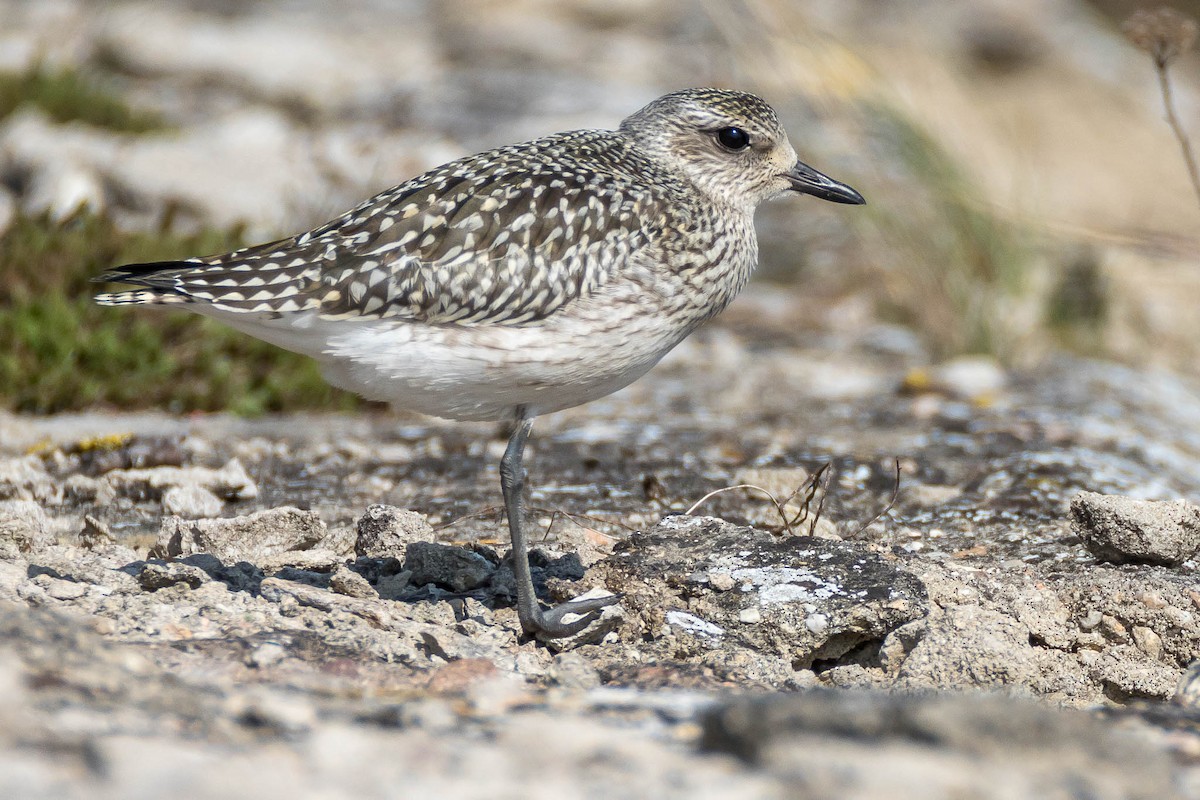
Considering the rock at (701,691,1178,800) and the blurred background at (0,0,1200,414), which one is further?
the blurred background at (0,0,1200,414)

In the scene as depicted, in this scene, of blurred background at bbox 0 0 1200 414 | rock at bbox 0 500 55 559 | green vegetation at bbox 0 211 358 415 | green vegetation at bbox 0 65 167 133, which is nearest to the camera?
rock at bbox 0 500 55 559

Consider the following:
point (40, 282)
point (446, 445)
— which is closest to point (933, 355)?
point (446, 445)

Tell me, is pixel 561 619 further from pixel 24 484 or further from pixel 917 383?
pixel 917 383

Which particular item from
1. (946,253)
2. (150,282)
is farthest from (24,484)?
(946,253)

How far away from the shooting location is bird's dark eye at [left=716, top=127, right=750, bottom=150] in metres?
5.13

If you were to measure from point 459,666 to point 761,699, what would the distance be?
1.23m

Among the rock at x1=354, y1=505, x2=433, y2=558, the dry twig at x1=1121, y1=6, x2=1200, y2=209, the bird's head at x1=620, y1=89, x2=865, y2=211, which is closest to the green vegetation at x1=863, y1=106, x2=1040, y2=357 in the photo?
the dry twig at x1=1121, y1=6, x2=1200, y2=209

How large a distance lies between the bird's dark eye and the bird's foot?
6.32ft

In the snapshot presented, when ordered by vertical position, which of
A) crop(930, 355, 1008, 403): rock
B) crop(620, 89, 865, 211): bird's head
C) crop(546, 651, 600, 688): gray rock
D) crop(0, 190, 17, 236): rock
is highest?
crop(620, 89, 865, 211): bird's head

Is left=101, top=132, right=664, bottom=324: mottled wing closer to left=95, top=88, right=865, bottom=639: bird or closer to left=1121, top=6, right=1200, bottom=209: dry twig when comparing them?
left=95, top=88, right=865, bottom=639: bird

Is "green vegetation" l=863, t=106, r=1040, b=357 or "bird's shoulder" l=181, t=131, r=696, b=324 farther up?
"bird's shoulder" l=181, t=131, r=696, b=324

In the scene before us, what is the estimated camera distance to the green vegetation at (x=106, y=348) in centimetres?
688

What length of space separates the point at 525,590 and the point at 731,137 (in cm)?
203

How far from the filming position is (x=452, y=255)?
4.43 metres
